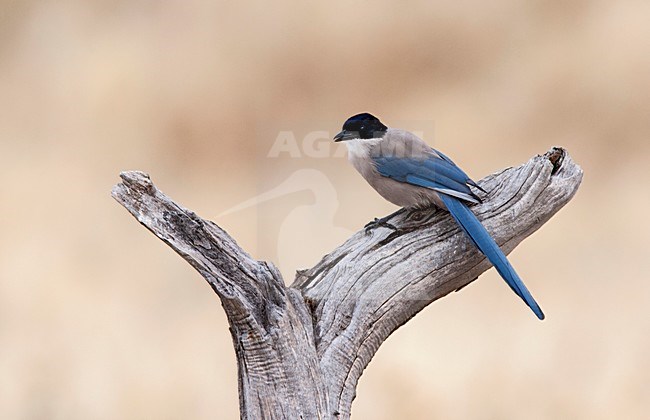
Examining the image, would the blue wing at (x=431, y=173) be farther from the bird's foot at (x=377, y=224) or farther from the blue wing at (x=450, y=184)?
the bird's foot at (x=377, y=224)

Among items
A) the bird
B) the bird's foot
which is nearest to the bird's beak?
the bird

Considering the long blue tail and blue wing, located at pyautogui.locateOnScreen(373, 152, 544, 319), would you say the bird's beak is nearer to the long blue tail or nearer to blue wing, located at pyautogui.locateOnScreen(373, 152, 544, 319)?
blue wing, located at pyautogui.locateOnScreen(373, 152, 544, 319)

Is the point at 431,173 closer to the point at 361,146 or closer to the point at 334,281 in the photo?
the point at 361,146

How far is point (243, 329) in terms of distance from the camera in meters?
1.72

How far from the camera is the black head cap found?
6.75 feet

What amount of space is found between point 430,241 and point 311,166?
1.44 ft

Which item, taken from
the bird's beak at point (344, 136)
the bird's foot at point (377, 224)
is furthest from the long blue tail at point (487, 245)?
the bird's beak at point (344, 136)

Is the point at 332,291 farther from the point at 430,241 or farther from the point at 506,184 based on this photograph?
the point at 506,184

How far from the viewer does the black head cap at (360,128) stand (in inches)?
81.0

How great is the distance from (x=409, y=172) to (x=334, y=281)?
30cm

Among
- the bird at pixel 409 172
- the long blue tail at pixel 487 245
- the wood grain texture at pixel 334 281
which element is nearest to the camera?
the wood grain texture at pixel 334 281

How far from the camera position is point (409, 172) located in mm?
2002

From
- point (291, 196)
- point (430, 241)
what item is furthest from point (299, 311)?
point (291, 196)

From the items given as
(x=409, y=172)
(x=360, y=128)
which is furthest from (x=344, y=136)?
(x=409, y=172)
